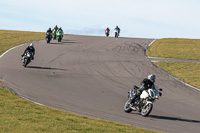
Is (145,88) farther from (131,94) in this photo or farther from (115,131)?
(115,131)

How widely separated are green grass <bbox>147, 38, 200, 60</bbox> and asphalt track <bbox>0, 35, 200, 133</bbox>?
2746mm

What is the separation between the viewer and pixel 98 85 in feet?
70.3

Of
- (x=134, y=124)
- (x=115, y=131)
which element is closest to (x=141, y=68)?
(x=134, y=124)

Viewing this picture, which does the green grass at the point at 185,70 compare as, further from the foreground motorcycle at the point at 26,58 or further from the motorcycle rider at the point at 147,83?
the foreground motorcycle at the point at 26,58

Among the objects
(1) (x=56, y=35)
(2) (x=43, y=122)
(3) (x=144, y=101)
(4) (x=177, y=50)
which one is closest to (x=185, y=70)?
(4) (x=177, y=50)

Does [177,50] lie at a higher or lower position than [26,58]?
higher

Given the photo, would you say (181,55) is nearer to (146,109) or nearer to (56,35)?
(56,35)

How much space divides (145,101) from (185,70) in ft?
51.3

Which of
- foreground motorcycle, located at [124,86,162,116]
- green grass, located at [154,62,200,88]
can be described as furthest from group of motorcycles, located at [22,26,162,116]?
green grass, located at [154,62,200,88]

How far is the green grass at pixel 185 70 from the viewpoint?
2581 cm

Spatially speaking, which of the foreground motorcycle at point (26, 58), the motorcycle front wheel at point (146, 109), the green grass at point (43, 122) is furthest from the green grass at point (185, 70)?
the green grass at point (43, 122)

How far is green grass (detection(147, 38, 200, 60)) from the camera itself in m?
36.9

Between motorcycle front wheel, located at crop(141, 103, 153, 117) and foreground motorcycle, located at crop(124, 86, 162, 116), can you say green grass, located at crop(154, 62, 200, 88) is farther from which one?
motorcycle front wheel, located at crop(141, 103, 153, 117)

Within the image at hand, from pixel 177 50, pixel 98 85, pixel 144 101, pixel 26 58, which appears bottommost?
pixel 98 85
